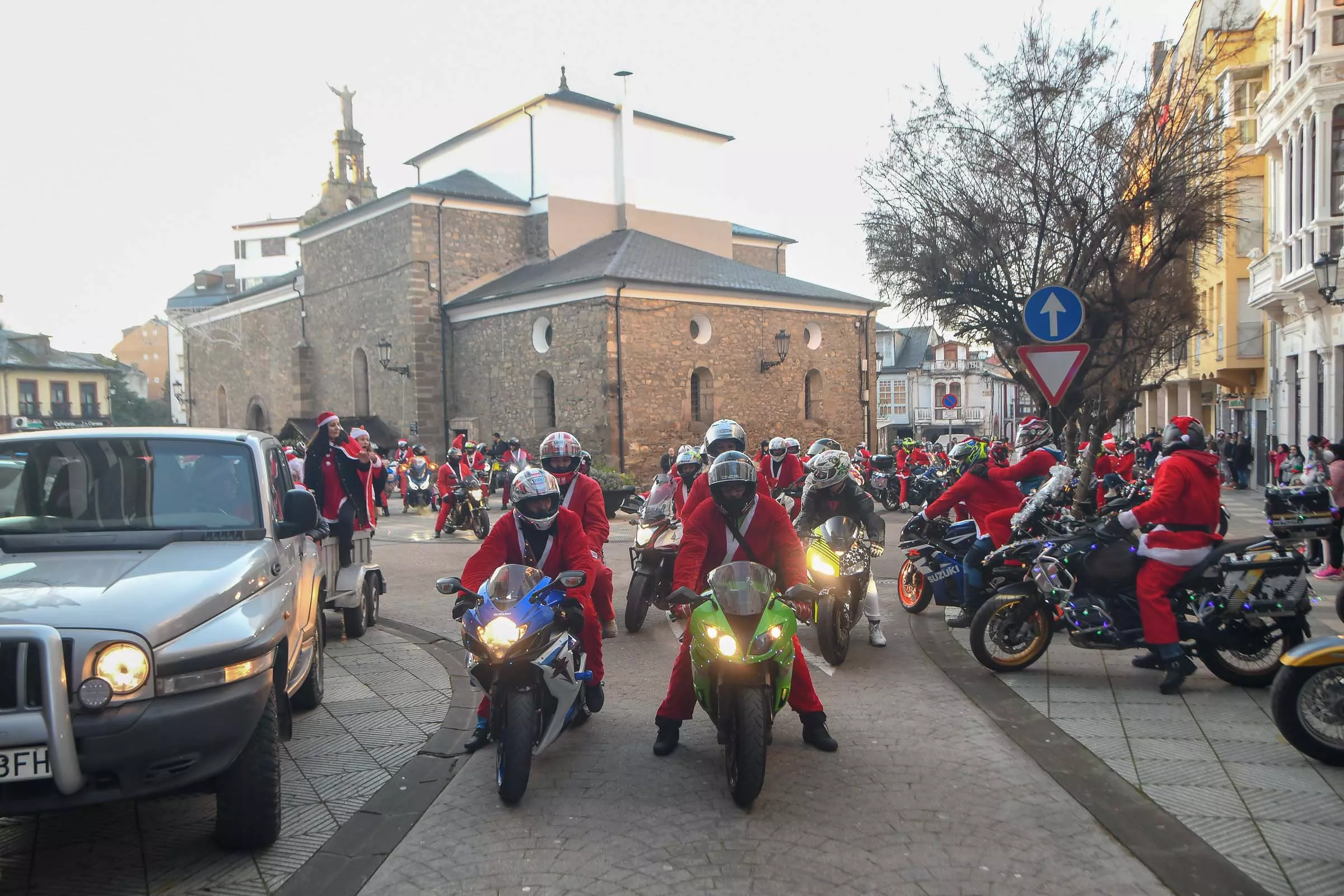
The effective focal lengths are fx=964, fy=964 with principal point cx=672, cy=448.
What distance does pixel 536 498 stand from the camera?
5246mm

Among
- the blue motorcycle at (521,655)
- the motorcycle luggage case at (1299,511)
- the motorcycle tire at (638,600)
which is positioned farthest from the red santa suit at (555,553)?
the motorcycle luggage case at (1299,511)

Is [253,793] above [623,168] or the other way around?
the other way around

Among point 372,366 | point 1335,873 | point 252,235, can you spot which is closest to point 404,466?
point 372,366

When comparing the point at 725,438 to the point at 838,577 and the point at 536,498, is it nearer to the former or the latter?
the point at 838,577

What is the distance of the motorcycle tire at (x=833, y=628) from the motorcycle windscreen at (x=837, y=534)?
39 cm

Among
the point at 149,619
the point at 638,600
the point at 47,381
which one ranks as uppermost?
the point at 47,381

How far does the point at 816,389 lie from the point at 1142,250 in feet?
66.8

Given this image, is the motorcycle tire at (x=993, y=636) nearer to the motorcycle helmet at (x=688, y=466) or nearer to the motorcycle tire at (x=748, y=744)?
the motorcycle tire at (x=748, y=744)

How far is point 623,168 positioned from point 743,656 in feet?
123

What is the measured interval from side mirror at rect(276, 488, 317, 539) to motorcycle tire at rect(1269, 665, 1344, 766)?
16.1ft

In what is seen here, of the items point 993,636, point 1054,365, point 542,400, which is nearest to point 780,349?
point 542,400

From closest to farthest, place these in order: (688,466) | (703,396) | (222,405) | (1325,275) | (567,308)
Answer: (688,466), (1325,275), (567,308), (703,396), (222,405)

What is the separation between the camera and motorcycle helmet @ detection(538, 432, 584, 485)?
6895 millimetres

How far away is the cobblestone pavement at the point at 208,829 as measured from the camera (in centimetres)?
370
